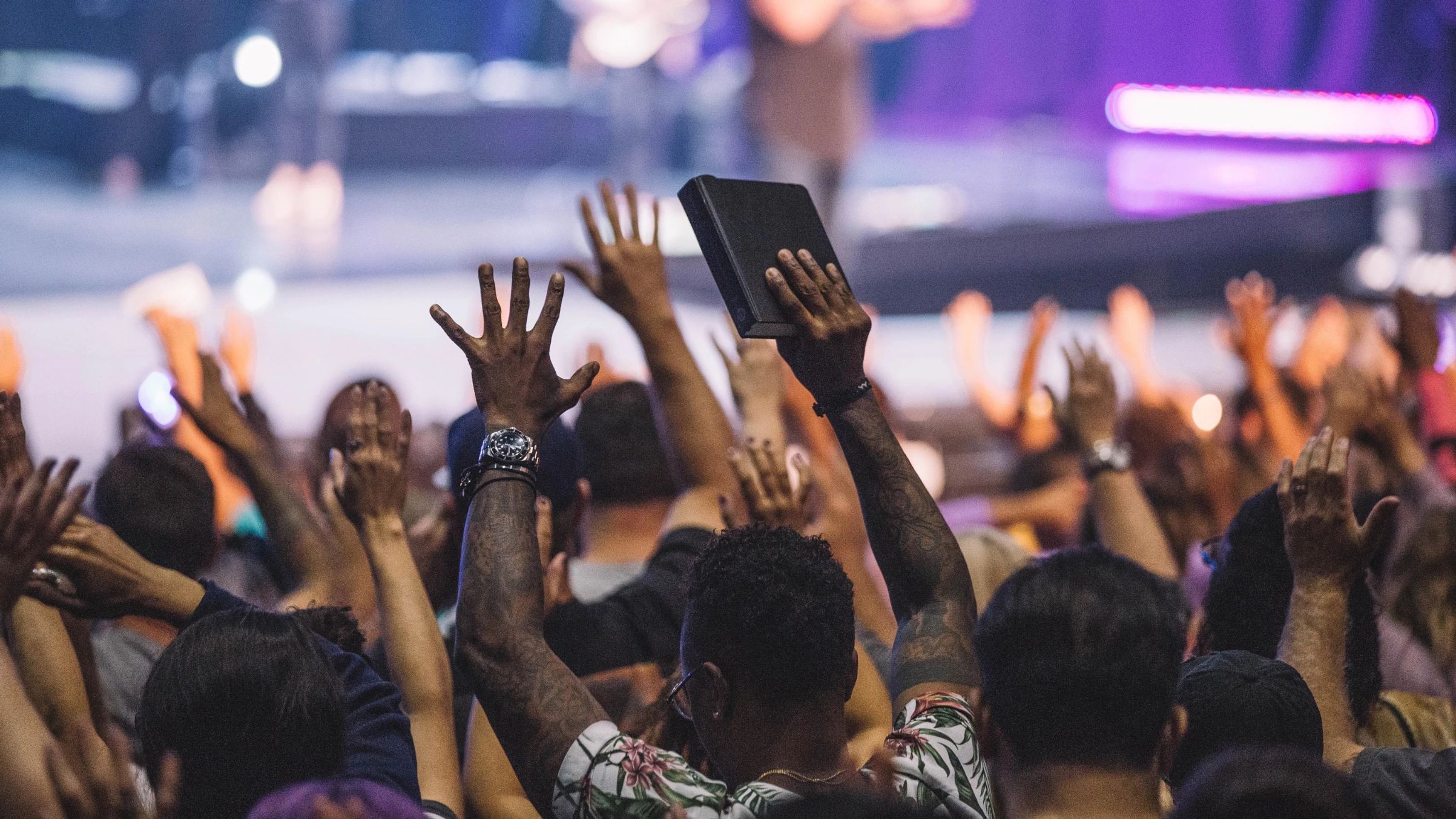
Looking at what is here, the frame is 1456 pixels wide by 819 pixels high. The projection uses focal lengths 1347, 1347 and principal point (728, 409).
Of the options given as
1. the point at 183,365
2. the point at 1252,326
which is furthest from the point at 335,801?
the point at 1252,326

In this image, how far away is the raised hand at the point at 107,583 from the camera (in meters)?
1.46

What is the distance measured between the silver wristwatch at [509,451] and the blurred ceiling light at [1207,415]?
2264 mm

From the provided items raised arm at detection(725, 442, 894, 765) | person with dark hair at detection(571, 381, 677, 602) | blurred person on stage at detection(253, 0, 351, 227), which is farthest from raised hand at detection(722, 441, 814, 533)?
blurred person on stage at detection(253, 0, 351, 227)

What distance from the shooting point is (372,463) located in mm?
1712

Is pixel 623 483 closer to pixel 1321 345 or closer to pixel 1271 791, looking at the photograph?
pixel 1271 791

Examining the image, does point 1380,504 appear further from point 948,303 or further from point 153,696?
point 948,303

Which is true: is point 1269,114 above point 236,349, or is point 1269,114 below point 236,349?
above

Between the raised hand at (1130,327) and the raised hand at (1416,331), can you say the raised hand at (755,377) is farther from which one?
the raised hand at (1130,327)

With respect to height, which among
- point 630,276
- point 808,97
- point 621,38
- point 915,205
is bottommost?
point 630,276

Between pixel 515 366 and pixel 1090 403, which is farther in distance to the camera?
pixel 1090 403

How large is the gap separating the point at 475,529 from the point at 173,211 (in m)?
6.82

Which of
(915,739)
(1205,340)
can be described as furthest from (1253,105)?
(915,739)

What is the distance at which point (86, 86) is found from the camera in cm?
739

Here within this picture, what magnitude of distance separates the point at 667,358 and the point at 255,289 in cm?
571
